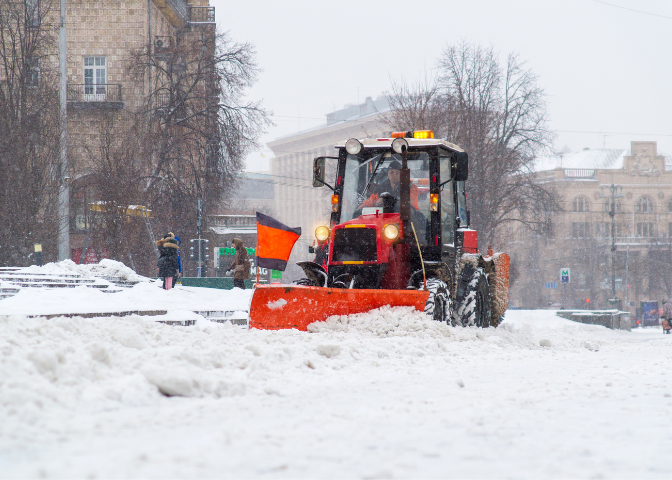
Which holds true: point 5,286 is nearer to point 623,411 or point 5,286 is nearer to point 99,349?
point 99,349

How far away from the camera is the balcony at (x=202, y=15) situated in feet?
128

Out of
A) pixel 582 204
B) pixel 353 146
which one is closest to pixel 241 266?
pixel 353 146

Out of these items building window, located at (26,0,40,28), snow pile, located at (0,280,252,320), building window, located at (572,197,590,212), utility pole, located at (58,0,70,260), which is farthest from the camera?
building window, located at (572,197,590,212)

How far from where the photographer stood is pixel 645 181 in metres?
77.6

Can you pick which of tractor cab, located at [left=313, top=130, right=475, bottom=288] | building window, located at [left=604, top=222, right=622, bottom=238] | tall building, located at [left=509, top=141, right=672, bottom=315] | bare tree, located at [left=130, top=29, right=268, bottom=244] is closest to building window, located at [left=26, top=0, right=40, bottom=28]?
bare tree, located at [left=130, top=29, right=268, bottom=244]

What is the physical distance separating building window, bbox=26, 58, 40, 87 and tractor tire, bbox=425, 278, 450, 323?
1846cm

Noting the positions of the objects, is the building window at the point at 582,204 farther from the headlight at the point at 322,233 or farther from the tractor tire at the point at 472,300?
the headlight at the point at 322,233

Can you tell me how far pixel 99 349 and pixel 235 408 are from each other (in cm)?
118

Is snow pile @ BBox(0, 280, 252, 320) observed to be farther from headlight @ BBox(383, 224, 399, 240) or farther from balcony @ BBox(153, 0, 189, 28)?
balcony @ BBox(153, 0, 189, 28)

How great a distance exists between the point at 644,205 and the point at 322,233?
76.1 metres

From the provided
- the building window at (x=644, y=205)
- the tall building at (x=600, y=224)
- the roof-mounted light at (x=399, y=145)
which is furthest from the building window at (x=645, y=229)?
the roof-mounted light at (x=399, y=145)

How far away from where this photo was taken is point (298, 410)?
4.09m

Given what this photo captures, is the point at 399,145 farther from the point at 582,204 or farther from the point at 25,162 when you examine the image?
the point at 582,204

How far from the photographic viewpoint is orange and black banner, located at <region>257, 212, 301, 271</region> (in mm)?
9445
